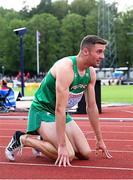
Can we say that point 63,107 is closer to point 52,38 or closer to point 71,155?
point 71,155

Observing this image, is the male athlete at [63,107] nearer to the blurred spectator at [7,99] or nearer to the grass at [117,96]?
the blurred spectator at [7,99]

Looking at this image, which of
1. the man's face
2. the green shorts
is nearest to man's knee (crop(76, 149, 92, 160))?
the green shorts

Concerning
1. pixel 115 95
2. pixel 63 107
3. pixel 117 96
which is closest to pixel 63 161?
pixel 63 107

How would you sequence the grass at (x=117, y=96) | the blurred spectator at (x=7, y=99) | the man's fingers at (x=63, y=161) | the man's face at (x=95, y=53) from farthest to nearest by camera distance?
the grass at (x=117, y=96) < the blurred spectator at (x=7, y=99) < the man's face at (x=95, y=53) < the man's fingers at (x=63, y=161)

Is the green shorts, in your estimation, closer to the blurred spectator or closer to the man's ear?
the man's ear

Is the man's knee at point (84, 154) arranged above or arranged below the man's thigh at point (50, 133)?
below

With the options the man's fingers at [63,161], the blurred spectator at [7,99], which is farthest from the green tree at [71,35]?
the man's fingers at [63,161]

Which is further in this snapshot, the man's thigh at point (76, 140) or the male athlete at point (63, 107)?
the man's thigh at point (76, 140)

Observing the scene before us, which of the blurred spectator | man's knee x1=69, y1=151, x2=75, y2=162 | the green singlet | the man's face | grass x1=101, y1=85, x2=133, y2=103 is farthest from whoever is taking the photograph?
grass x1=101, y1=85, x2=133, y2=103

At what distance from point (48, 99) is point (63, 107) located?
601mm

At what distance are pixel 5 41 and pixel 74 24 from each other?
12594 millimetres

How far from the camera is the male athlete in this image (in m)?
6.86

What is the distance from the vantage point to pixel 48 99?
24.2ft

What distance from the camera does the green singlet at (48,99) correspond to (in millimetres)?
7234
